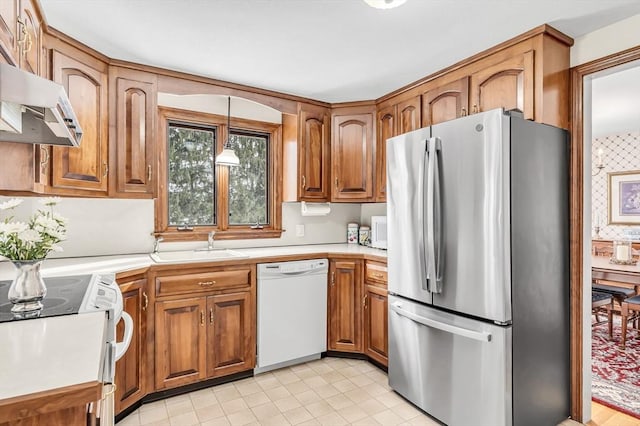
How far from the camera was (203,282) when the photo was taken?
2.51 meters

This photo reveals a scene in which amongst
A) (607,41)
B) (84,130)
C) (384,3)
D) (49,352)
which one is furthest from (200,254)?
(607,41)

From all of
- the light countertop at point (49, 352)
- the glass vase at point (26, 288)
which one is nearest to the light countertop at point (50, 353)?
the light countertop at point (49, 352)

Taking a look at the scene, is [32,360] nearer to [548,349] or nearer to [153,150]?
[153,150]

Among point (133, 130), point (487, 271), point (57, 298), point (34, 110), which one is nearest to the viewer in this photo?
point (34, 110)

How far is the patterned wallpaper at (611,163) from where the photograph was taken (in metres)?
5.26

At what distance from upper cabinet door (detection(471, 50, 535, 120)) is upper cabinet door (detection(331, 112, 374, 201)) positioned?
1.12 m

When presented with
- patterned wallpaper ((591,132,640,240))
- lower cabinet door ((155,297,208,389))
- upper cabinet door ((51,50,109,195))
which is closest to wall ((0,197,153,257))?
upper cabinet door ((51,50,109,195))

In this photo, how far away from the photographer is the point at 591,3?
1.78 metres

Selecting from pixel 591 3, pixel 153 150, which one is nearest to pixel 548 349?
pixel 591 3

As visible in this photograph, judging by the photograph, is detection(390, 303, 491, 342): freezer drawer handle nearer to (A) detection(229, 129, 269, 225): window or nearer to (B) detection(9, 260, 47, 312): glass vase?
(A) detection(229, 129, 269, 225): window

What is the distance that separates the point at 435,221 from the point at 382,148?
1340 millimetres

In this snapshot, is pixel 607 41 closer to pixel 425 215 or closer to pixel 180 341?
pixel 425 215

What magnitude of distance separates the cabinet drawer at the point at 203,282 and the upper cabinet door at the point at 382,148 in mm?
1400

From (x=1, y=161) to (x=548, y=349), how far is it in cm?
298
